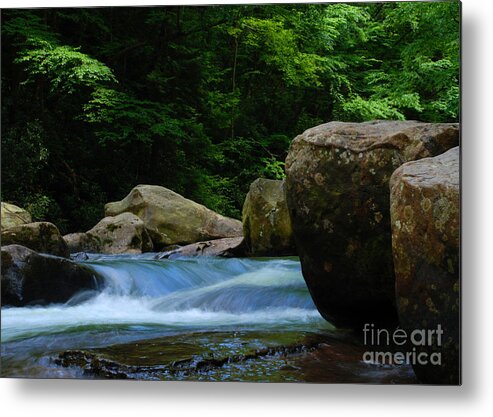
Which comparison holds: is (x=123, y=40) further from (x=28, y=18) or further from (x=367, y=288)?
(x=367, y=288)

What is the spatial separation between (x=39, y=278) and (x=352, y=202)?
1967mm

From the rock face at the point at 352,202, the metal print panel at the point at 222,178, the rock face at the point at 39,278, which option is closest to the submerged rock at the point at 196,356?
the metal print panel at the point at 222,178

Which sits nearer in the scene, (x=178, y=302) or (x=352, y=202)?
(x=352, y=202)

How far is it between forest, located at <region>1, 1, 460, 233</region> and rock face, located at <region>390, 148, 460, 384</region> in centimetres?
71

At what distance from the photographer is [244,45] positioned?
190 inches

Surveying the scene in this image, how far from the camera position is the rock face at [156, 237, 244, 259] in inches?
204

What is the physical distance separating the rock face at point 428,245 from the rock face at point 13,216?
7.24 feet

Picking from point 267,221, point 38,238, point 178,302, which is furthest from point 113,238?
point 267,221

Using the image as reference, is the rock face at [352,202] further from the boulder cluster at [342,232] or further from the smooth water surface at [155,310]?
the smooth water surface at [155,310]

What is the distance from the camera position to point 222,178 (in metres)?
4.91

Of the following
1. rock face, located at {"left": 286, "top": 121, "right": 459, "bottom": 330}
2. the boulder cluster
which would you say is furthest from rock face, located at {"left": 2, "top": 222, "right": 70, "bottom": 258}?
rock face, located at {"left": 286, "top": 121, "right": 459, "bottom": 330}

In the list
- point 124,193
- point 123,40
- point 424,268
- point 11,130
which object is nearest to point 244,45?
point 123,40

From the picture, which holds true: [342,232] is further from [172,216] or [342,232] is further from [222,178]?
[172,216]

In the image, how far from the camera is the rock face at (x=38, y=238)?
479 cm
